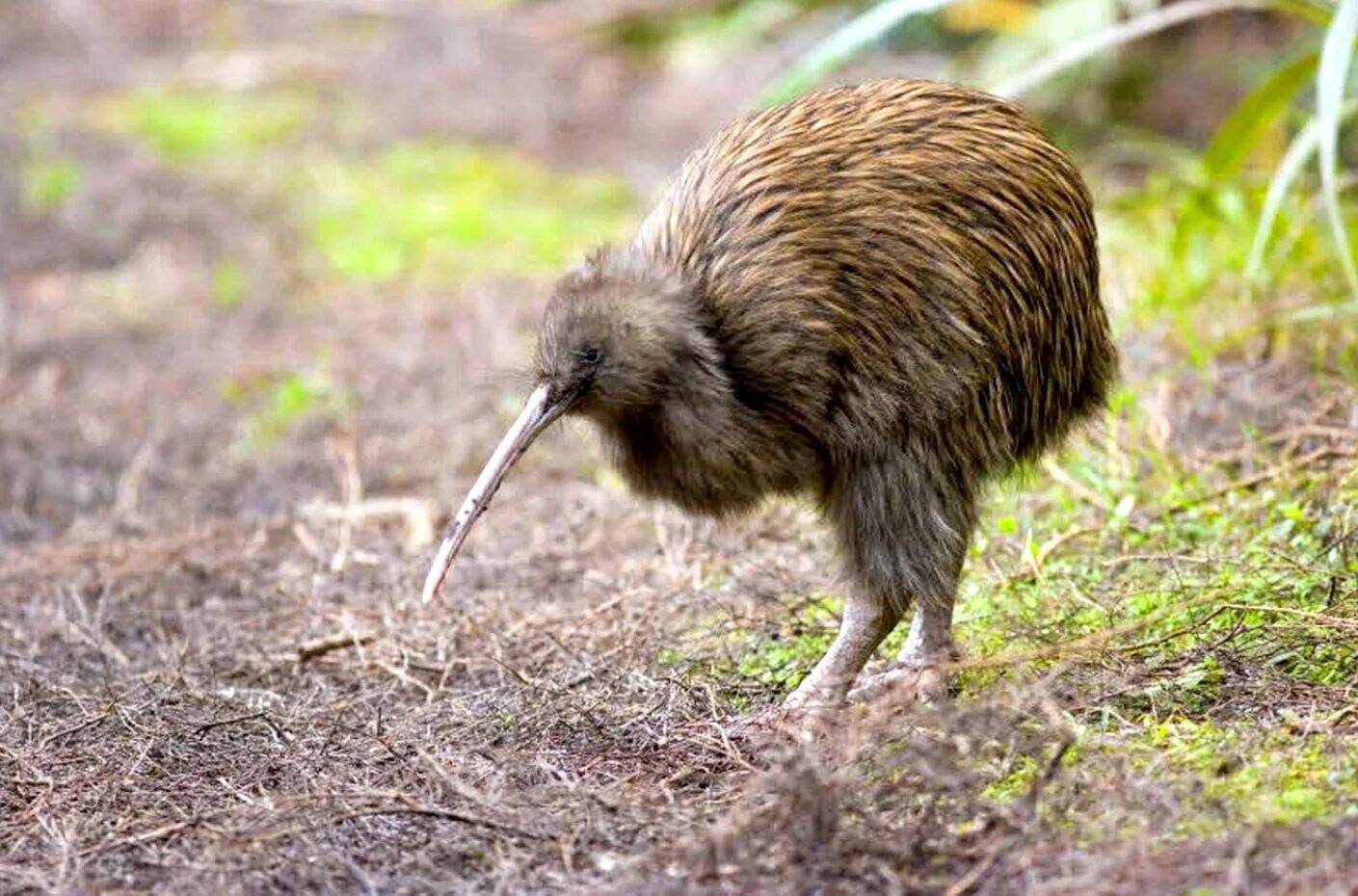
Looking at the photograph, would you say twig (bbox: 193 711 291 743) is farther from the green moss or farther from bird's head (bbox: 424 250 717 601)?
the green moss

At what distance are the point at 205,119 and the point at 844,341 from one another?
26.5 feet

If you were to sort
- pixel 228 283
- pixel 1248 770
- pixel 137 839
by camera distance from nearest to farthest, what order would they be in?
pixel 1248 770 < pixel 137 839 < pixel 228 283

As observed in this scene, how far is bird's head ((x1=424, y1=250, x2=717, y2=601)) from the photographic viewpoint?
3.97 meters

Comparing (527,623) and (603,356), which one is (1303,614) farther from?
(527,623)

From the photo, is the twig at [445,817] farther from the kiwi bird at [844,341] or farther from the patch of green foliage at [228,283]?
the patch of green foliage at [228,283]

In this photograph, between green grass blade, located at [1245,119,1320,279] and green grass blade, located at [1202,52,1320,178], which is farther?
green grass blade, located at [1202,52,1320,178]

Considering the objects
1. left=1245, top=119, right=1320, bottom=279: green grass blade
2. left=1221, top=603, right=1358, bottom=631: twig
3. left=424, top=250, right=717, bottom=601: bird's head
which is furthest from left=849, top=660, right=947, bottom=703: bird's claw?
left=1245, top=119, right=1320, bottom=279: green grass blade

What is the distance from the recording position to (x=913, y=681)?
3.71 meters

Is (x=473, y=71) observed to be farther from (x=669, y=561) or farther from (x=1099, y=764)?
(x=1099, y=764)

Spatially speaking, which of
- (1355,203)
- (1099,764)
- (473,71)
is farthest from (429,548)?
(473,71)

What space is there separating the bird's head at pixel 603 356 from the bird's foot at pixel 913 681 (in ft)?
2.39

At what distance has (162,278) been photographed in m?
8.88

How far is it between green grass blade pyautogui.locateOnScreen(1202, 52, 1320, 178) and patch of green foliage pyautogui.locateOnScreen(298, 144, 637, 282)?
2.91 metres

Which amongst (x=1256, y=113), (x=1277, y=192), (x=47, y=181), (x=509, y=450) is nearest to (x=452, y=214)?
(x=47, y=181)
